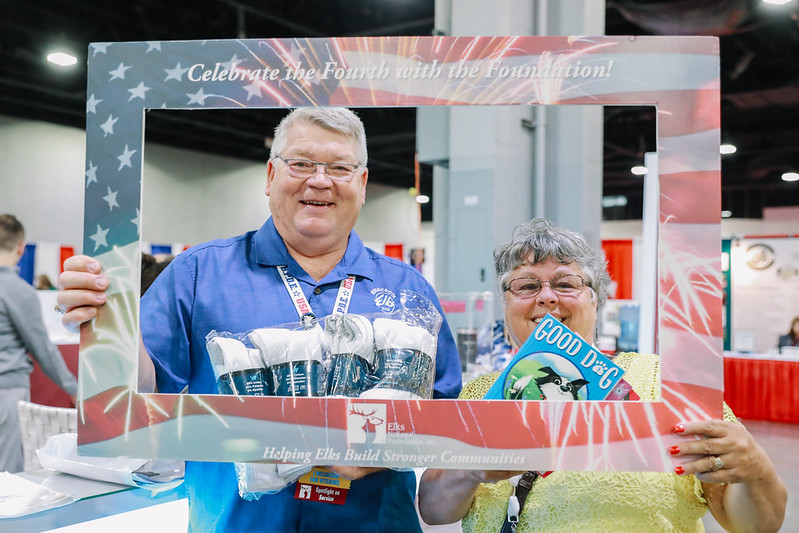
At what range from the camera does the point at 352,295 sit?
1269mm

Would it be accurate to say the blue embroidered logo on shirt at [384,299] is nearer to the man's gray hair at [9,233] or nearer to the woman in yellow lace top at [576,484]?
the woman in yellow lace top at [576,484]

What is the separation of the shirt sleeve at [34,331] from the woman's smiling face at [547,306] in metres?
2.98

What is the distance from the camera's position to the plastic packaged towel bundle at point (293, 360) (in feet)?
3.26

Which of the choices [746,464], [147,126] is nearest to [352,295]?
[147,126]

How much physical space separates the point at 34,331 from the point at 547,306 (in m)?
3.25

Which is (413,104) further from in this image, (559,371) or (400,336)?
(559,371)

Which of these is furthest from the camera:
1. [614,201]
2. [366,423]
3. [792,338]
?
[614,201]

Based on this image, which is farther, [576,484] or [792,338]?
[792,338]

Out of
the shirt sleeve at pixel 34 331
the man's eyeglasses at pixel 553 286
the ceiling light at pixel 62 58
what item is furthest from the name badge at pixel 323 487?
the ceiling light at pixel 62 58

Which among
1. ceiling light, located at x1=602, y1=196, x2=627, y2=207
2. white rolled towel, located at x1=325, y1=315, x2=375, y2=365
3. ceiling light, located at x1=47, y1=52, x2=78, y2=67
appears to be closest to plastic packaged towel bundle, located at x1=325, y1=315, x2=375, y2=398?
white rolled towel, located at x1=325, y1=315, x2=375, y2=365

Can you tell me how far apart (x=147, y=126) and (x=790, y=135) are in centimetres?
1321

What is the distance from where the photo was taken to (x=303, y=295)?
1246 millimetres

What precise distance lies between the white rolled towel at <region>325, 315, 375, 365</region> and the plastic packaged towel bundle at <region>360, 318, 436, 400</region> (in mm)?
14

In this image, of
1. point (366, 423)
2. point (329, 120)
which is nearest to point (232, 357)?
point (366, 423)
